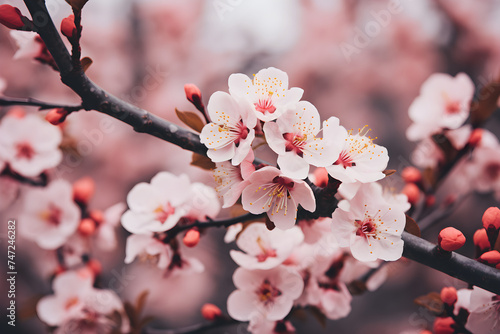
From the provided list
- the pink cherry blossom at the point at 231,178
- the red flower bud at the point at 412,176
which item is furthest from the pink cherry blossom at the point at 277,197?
the red flower bud at the point at 412,176

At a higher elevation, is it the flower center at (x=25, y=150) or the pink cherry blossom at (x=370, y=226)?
the pink cherry blossom at (x=370, y=226)

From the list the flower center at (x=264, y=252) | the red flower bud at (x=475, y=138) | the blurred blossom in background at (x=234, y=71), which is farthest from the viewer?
the blurred blossom in background at (x=234, y=71)

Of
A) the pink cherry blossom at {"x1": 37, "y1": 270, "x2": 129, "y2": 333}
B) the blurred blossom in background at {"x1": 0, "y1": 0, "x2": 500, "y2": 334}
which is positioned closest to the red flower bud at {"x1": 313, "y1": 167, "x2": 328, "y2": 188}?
the pink cherry blossom at {"x1": 37, "y1": 270, "x2": 129, "y2": 333}

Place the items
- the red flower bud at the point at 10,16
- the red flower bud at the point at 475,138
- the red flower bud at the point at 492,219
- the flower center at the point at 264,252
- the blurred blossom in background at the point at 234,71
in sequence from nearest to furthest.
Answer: the red flower bud at the point at 10,16 → the red flower bud at the point at 492,219 → the flower center at the point at 264,252 → the red flower bud at the point at 475,138 → the blurred blossom in background at the point at 234,71

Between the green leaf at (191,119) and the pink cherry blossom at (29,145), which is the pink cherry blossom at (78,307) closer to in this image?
the pink cherry blossom at (29,145)

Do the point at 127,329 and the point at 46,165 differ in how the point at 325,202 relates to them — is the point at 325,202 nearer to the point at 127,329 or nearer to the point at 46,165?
the point at 127,329

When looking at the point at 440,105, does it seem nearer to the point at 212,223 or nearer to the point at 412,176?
the point at 412,176

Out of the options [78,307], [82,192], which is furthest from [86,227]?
[78,307]
